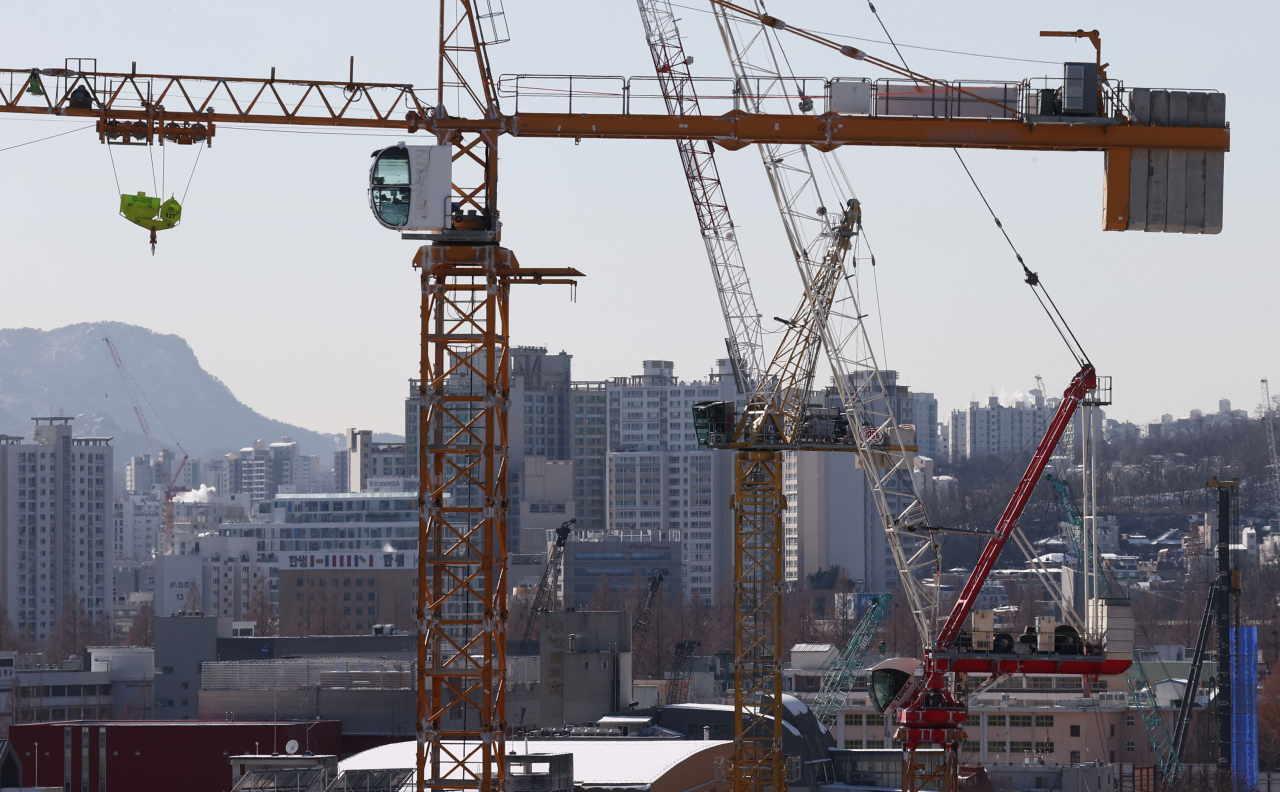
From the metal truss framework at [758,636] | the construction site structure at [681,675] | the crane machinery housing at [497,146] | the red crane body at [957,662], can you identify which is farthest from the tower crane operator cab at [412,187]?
the construction site structure at [681,675]

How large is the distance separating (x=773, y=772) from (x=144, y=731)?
3179 cm

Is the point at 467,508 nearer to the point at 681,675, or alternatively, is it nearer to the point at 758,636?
the point at 758,636

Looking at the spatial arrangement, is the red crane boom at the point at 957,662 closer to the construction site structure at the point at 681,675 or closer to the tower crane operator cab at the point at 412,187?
the tower crane operator cab at the point at 412,187

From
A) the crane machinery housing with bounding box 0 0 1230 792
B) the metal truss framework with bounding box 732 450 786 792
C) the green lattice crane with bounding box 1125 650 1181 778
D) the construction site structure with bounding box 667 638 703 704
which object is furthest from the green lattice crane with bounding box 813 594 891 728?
the crane machinery housing with bounding box 0 0 1230 792

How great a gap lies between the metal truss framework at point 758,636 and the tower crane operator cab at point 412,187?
3481 centimetres

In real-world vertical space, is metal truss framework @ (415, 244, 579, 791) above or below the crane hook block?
below

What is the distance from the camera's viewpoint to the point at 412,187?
50.6 m

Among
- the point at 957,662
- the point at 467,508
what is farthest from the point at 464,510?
the point at 957,662

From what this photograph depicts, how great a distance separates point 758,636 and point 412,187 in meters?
40.8

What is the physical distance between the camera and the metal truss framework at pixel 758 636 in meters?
84.1

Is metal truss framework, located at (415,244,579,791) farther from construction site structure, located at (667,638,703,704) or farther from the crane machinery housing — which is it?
construction site structure, located at (667,638,703,704)

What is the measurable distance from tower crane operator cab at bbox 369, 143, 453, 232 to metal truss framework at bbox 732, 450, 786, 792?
114ft

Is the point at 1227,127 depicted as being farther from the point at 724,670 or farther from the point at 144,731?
the point at 724,670

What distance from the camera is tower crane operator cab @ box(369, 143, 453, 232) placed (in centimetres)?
5050
